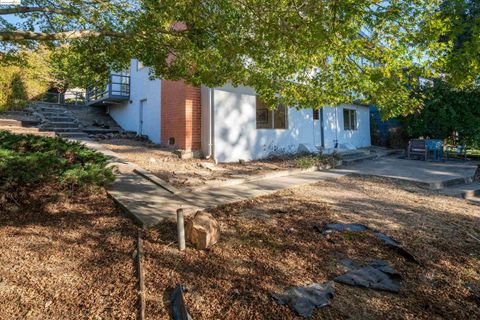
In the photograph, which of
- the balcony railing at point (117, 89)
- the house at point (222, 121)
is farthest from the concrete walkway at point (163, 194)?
the balcony railing at point (117, 89)

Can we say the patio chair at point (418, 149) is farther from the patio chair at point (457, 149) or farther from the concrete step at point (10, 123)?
the concrete step at point (10, 123)

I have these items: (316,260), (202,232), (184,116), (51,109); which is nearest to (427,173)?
(316,260)

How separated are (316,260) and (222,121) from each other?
7.22m

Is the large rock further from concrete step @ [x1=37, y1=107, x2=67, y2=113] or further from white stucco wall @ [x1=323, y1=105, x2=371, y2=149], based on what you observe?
concrete step @ [x1=37, y1=107, x2=67, y2=113]

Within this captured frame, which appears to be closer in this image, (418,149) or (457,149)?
(418,149)

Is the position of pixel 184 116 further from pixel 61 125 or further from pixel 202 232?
pixel 61 125

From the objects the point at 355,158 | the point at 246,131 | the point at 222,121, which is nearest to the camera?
the point at 222,121

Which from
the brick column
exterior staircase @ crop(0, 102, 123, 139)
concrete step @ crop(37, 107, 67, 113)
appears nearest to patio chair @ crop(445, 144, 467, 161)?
the brick column

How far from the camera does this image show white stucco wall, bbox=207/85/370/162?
9.89 m

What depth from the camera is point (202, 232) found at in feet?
11.8

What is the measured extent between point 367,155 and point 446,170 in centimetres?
356

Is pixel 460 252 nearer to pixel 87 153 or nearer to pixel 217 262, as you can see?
pixel 217 262

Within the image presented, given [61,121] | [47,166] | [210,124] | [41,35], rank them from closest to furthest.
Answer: [41,35] < [47,166] < [210,124] < [61,121]

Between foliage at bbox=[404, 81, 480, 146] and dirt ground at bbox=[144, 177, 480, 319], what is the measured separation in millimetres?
9399
